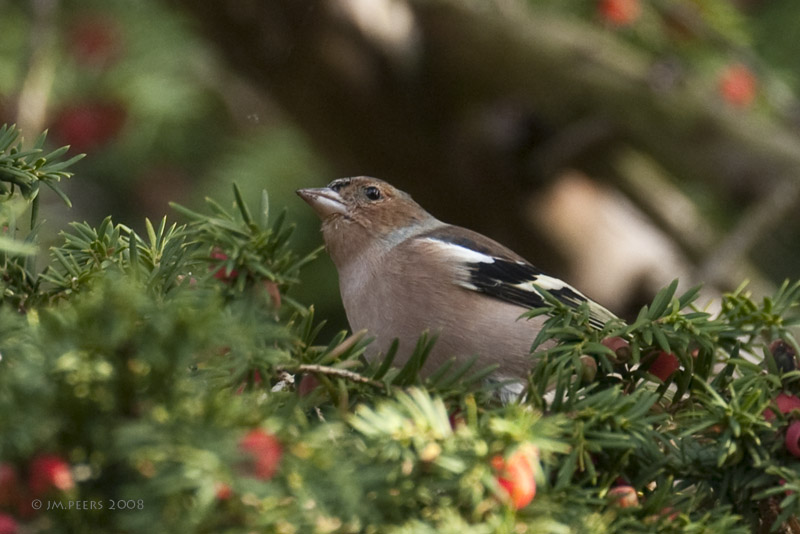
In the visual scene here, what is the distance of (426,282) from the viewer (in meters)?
3.02

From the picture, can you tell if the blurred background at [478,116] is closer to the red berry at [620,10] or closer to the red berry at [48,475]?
the red berry at [620,10]

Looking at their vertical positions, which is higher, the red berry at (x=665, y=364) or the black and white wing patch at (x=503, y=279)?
the red berry at (x=665, y=364)

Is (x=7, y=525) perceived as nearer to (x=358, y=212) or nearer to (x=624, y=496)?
(x=624, y=496)

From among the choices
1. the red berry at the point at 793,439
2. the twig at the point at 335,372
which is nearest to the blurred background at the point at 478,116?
the red berry at the point at 793,439

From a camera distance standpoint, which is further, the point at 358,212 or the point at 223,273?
the point at 358,212

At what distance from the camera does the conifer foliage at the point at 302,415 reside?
1.06 metres

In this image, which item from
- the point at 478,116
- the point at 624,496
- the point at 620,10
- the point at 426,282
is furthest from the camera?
the point at 478,116

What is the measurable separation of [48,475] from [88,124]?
4045mm

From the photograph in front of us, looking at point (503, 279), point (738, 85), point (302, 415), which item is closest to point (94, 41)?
point (503, 279)

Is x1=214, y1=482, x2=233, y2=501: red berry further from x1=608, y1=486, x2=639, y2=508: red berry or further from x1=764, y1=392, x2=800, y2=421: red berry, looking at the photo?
x1=764, y1=392, x2=800, y2=421: red berry

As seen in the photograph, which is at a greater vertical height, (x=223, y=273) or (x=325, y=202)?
(x=223, y=273)

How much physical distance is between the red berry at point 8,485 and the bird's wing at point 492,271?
2.08 metres

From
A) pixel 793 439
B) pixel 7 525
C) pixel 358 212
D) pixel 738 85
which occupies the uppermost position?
pixel 738 85

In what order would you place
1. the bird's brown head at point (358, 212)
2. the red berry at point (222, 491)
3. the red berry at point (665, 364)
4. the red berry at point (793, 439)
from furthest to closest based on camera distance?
the bird's brown head at point (358, 212) < the red berry at point (665, 364) < the red berry at point (793, 439) < the red berry at point (222, 491)
